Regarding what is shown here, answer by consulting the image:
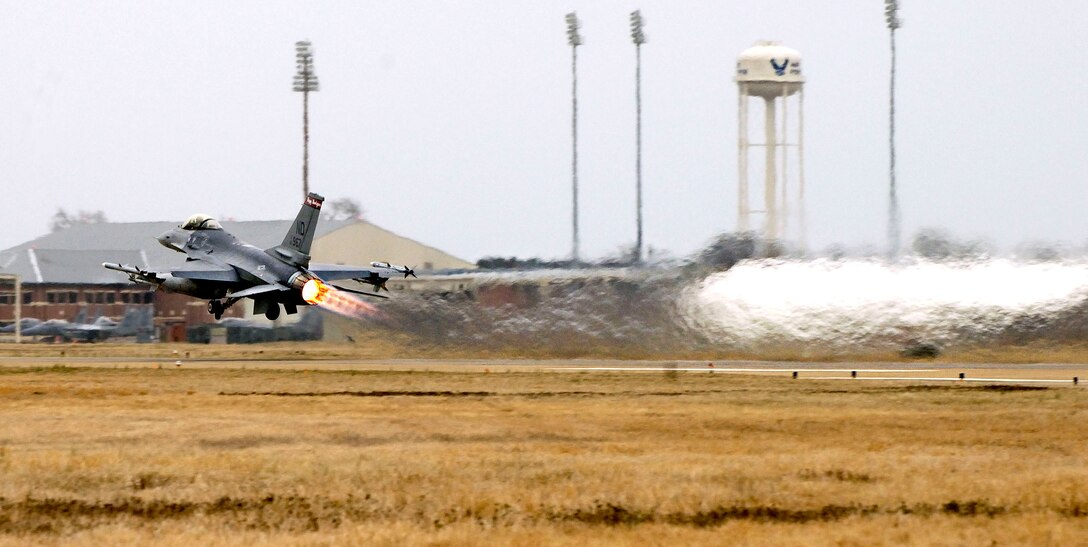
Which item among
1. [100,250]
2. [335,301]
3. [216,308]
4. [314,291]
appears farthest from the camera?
[100,250]

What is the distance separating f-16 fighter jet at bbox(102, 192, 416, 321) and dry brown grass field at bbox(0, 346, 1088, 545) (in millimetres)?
17074

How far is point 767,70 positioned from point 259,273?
157 ft

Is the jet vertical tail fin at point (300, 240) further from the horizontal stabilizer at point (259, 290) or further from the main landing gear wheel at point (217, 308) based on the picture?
the main landing gear wheel at point (217, 308)

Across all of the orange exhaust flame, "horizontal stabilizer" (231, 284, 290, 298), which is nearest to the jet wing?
"horizontal stabilizer" (231, 284, 290, 298)

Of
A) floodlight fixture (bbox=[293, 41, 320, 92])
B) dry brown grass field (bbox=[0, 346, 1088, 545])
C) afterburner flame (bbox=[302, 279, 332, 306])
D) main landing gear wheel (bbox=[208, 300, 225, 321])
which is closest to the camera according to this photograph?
dry brown grass field (bbox=[0, 346, 1088, 545])

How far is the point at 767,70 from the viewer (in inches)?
3743

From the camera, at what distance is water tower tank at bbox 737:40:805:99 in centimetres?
9500

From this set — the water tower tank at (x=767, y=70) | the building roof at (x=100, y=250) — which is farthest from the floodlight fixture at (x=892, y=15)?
the building roof at (x=100, y=250)

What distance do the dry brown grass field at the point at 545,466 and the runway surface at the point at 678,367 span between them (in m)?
6.33

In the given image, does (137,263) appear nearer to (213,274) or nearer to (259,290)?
(213,274)

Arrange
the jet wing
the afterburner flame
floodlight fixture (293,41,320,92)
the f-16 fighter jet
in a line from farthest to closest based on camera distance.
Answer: floodlight fixture (293,41,320,92)
the jet wing
the f-16 fighter jet
the afterburner flame

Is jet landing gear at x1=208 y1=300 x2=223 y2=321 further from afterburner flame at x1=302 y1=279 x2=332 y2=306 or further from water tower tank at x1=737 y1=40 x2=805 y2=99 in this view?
water tower tank at x1=737 y1=40 x2=805 y2=99

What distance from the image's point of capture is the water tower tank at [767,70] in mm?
95000

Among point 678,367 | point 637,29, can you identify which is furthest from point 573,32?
point 678,367
